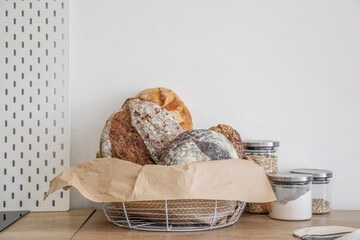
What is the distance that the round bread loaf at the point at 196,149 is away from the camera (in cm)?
96

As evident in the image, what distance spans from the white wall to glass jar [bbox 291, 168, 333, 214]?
0.12 m

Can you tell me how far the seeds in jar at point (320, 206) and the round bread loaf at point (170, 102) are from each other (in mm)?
419

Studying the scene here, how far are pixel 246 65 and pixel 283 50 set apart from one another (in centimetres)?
13

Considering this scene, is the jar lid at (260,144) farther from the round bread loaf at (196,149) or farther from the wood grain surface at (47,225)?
the wood grain surface at (47,225)

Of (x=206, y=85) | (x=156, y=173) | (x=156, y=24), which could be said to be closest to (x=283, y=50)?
(x=206, y=85)

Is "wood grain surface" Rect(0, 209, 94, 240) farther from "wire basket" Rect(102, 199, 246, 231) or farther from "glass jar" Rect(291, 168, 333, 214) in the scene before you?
"glass jar" Rect(291, 168, 333, 214)

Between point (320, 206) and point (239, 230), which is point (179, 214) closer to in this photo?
point (239, 230)

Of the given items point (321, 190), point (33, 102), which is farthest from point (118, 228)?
point (321, 190)

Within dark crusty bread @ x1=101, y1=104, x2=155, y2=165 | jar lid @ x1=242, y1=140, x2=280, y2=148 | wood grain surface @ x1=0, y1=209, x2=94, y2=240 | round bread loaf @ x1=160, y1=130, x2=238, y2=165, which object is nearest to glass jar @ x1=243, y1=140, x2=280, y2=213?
jar lid @ x1=242, y1=140, x2=280, y2=148

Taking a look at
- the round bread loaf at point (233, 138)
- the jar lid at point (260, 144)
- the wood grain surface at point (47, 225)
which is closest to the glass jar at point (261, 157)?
the jar lid at point (260, 144)

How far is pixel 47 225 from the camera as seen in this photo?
1.06 m

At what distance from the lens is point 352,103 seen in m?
1.35

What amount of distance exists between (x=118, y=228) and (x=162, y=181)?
0.20m

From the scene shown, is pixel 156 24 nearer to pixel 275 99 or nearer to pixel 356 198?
pixel 275 99
